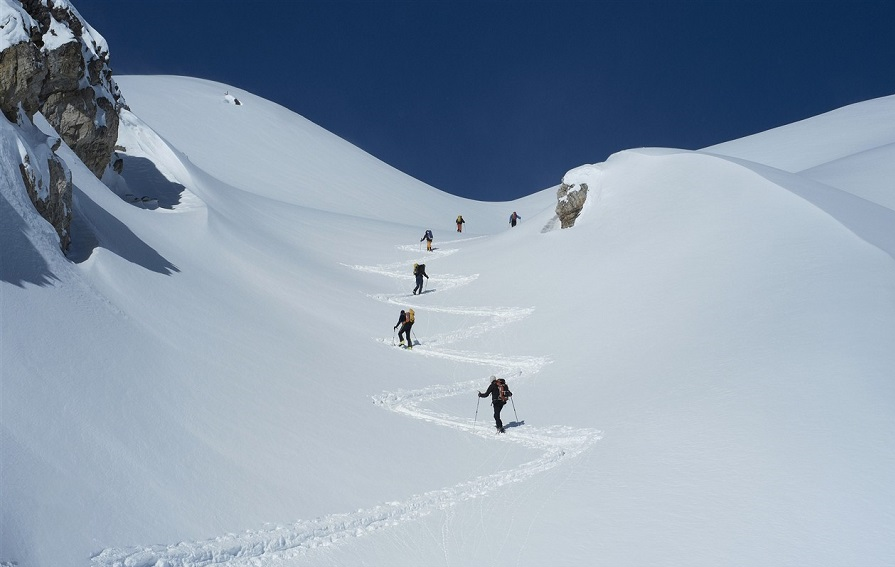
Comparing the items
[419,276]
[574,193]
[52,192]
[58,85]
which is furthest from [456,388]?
[574,193]

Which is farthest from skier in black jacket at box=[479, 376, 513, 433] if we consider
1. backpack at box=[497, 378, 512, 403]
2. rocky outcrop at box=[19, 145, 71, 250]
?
rocky outcrop at box=[19, 145, 71, 250]

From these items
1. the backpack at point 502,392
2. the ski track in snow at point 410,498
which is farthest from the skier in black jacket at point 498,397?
the ski track in snow at point 410,498

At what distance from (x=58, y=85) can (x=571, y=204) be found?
1689 centimetres

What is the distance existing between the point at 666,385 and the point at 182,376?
8.43 metres

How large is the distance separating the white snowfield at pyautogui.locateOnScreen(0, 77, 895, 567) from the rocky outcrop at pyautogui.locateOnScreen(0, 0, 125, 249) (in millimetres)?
768

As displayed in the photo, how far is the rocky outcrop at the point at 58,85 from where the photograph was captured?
11.7 m

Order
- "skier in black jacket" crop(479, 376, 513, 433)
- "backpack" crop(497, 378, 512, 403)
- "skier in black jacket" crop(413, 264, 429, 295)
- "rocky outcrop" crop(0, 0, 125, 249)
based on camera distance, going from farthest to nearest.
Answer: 1. "skier in black jacket" crop(413, 264, 429, 295)
2. "backpack" crop(497, 378, 512, 403)
3. "skier in black jacket" crop(479, 376, 513, 433)
4. "rocky outcrop" crop(0, 0, 125, 249)

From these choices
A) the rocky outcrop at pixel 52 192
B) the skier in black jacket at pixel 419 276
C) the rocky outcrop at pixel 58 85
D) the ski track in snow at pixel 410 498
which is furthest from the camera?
the skier in black jacket at pixel 419 276

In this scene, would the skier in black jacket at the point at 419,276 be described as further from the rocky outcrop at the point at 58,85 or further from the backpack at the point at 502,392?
the backpack at the point at 502,392

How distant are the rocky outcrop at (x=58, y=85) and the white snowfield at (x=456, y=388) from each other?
0.77 m

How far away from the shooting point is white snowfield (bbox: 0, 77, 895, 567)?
757 centimetres

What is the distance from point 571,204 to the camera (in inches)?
1013

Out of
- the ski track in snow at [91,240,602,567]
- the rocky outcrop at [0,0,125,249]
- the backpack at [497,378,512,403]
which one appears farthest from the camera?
the backpack at [497,378,512,403]

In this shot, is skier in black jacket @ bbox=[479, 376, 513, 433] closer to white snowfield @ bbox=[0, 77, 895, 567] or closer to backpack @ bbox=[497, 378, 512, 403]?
backpack @ bbox=[497, 378, 512, 403]
